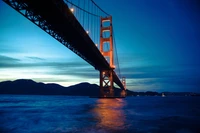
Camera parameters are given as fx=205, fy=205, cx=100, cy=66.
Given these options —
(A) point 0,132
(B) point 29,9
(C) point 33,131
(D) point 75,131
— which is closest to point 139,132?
(D) point 75,131

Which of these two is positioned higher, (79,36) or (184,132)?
(79,36)

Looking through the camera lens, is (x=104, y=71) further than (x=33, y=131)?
Yes

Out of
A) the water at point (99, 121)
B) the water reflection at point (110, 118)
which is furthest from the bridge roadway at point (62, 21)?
the water reflection at point (110, 118)

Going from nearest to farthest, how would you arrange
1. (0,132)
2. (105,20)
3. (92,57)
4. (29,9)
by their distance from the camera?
(0,132) → (29,9) → (92,57) → (105,20)

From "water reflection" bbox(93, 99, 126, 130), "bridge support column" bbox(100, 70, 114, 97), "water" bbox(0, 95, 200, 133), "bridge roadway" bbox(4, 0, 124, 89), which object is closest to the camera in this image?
"water" bbox(0, 95, 200, 133)

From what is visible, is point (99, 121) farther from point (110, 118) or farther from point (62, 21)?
point (62, 21)

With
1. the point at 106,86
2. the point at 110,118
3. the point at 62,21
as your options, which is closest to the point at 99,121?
the point at 110,118

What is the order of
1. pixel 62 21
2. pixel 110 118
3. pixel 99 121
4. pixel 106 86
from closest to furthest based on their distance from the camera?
pixel 99 121
pixel 110 118
pixel 62 21
pixel 106 86

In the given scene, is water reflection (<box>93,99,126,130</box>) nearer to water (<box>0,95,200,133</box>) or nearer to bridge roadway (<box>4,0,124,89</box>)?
water (<box>0,95,200,133</box>)

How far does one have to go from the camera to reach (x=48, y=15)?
58.9 ft

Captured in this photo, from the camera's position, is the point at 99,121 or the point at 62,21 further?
the point at 62,21

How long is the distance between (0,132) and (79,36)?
52.6 ft

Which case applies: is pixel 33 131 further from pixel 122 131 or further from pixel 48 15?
pixel 48 15

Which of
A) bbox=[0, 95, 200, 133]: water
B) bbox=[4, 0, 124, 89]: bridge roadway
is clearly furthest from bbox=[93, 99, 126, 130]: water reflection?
bbox=[4, 0, 124, 89]: bridge roadway
